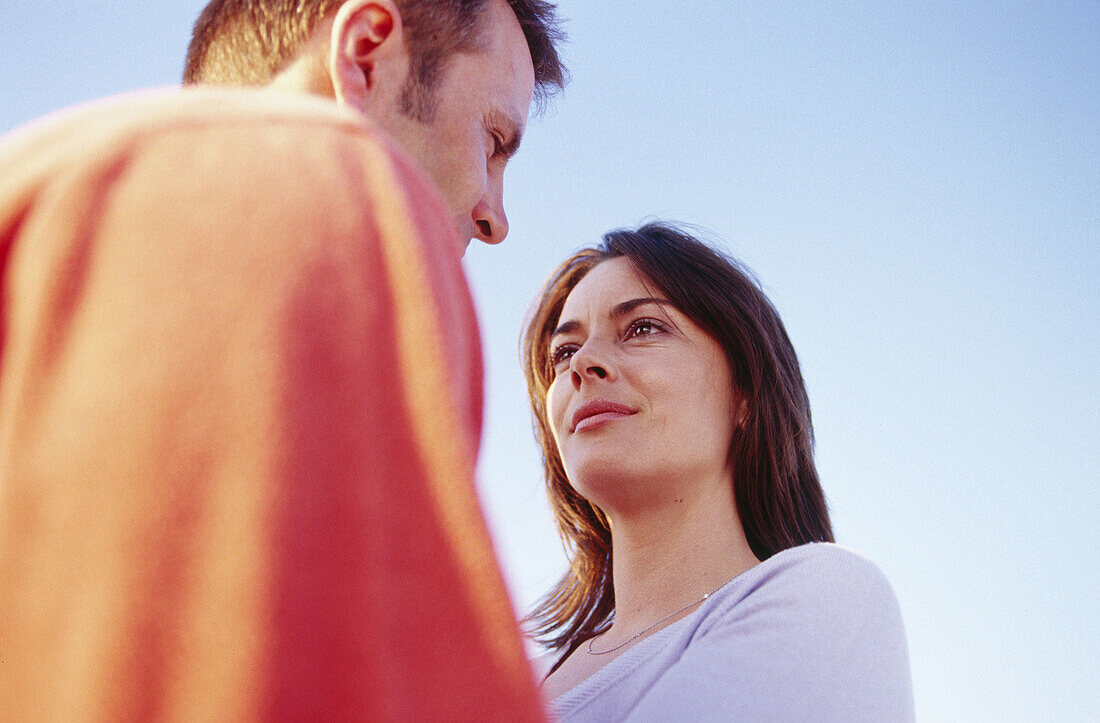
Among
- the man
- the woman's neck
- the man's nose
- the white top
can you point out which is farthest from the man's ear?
→ the woman's neck

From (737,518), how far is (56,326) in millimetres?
2161

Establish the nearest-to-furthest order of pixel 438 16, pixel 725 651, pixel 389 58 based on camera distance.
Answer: pixel 389 58 → pixel 438 16 → pixel 725 651

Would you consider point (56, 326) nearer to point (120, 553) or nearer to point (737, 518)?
point (120, 553)

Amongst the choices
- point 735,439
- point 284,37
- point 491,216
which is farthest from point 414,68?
point 735,439

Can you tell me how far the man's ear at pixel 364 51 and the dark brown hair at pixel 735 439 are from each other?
157 cm

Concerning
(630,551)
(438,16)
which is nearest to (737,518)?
(630,551)

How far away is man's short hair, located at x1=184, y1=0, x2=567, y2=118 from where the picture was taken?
1.35 meters

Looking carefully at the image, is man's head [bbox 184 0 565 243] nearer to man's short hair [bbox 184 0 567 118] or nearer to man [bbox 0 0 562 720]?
man's short hair [bbox 184 0 567 118]

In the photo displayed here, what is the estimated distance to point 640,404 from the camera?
2.47 meters

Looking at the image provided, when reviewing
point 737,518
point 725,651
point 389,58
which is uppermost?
point 389,58

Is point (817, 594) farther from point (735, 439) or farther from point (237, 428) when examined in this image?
point (237, 428)

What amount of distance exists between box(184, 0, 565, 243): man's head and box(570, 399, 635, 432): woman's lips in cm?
86

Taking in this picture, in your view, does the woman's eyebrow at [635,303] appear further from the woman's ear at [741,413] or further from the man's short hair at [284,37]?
the man's short hair at [284,37]

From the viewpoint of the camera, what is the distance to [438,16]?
1.44 meters
